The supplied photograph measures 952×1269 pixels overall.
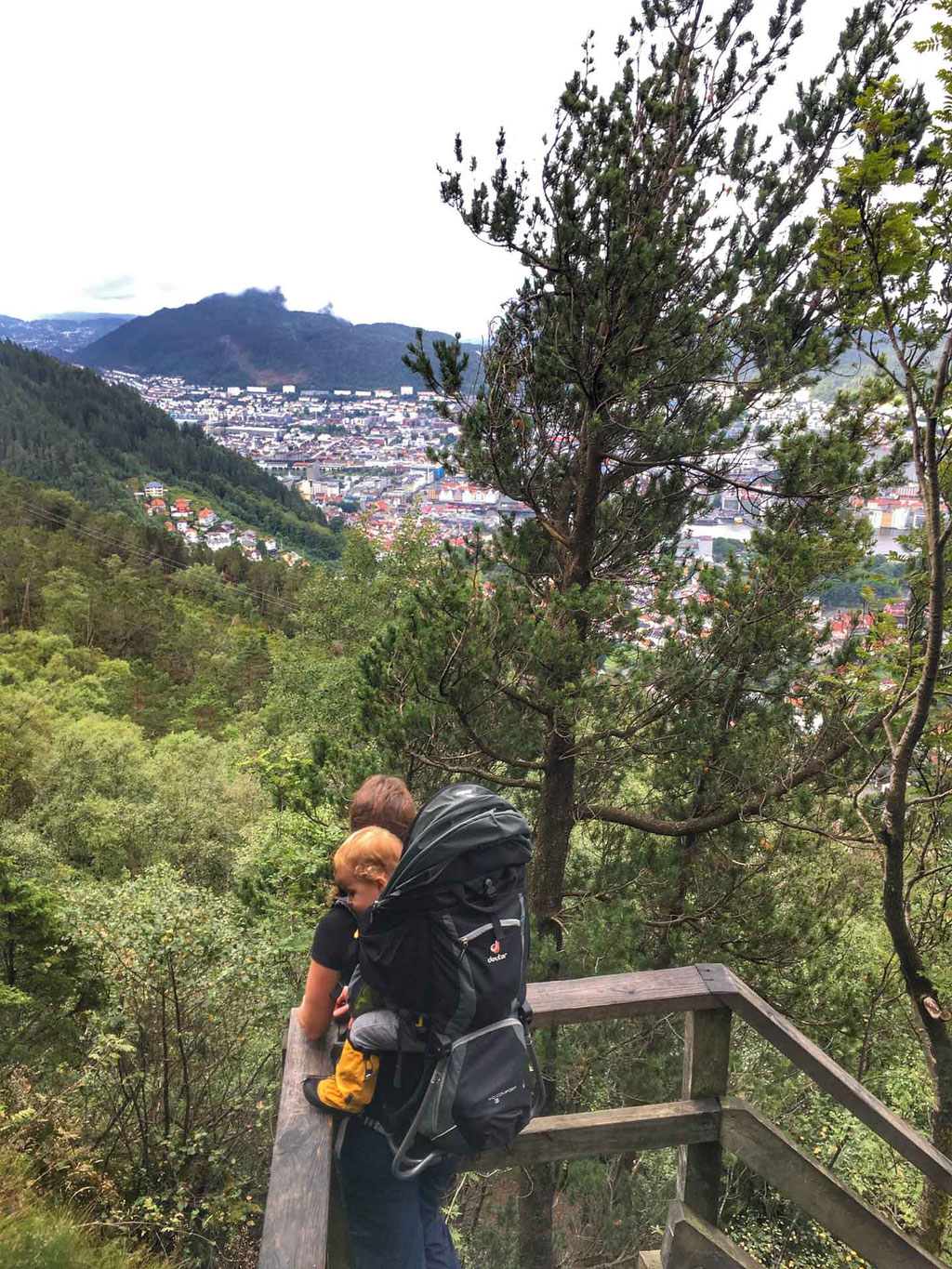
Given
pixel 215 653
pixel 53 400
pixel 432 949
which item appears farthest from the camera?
pixel 53 400

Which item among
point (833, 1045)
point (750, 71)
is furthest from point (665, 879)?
point (750, 71)

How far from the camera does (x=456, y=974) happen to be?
138 cm

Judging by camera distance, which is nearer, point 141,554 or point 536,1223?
point 536,1223

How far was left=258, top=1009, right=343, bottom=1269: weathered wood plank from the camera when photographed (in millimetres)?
1083

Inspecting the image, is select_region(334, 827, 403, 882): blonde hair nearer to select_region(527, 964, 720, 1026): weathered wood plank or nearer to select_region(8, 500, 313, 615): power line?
select_region(527, 964, 720, 1026): weathered wood plank

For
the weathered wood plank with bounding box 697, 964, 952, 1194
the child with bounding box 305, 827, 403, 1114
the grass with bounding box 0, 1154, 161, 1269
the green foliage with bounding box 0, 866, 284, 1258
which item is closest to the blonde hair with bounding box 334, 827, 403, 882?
the child with bounding box 305, 827, 403, 1114

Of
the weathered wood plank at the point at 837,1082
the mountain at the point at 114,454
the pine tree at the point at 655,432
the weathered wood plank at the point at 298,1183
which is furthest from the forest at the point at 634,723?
the mountain at the point at 114,454

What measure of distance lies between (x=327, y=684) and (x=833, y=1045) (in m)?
12.8

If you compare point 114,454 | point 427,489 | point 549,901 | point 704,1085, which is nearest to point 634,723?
point 549,901

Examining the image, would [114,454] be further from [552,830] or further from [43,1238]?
[43,1238]

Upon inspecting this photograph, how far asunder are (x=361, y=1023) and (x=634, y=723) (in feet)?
12.6

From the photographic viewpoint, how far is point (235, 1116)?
4680mm

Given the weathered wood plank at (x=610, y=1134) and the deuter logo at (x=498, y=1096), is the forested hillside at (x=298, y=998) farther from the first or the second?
the deuter logo at (x=498, y=1096)

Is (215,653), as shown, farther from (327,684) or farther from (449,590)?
(449,590)
